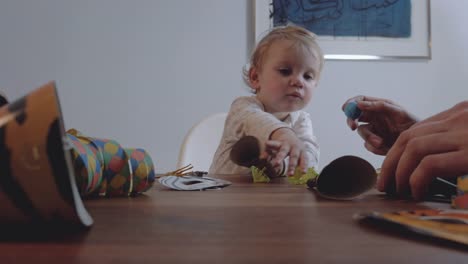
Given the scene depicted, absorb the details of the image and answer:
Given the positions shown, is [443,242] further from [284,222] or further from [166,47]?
[166,47]

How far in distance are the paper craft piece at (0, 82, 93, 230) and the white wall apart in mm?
2039

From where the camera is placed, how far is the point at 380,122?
94 cm

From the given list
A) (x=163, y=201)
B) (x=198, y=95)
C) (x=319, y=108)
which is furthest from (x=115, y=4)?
(x=163, y=201)

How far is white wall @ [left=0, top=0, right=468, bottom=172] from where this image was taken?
2.29m

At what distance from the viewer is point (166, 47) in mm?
2342

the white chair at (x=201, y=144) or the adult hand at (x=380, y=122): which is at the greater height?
the adult hand at (x=380, y=122)

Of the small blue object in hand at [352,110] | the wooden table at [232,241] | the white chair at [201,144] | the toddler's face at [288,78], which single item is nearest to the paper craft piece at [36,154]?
the wooden table at [232,241]

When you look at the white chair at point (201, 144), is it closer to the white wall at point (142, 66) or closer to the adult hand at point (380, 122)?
the white wall at point (142, 66)

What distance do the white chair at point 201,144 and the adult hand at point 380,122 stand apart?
0.97 metres

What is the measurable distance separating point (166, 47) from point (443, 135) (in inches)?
77.3

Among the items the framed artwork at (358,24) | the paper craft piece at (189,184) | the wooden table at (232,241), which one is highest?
the framed artwork at (358,24)

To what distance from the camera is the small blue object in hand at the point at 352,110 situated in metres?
0.88

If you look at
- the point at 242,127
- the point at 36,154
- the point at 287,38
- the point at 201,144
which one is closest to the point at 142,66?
the point at 201,144

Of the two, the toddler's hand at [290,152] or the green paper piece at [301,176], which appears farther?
the toddler's hand at [290,152]
